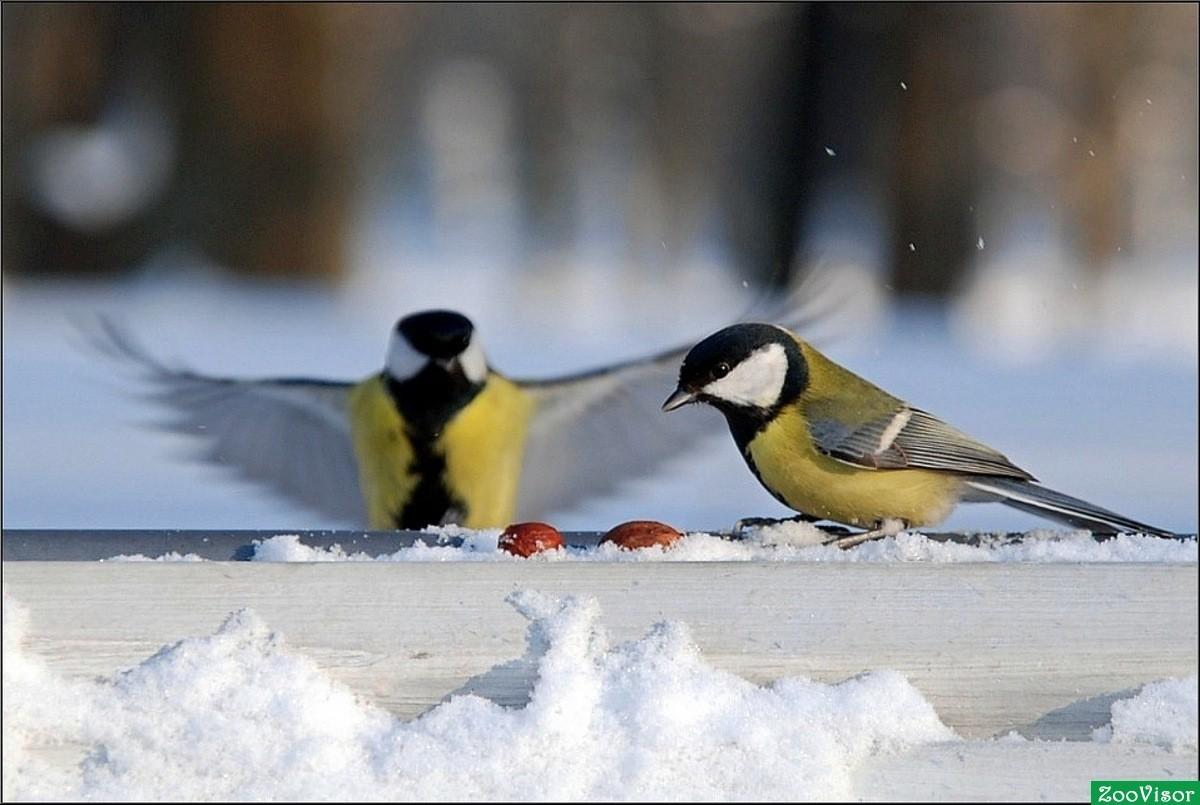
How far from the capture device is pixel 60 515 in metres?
3.40

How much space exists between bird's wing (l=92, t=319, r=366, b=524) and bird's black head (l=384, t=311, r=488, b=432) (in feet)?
0.51

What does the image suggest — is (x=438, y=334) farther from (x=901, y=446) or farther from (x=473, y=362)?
(x=901, y=446)

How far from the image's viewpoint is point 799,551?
1204 millimetres

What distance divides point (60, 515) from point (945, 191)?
3.05 metres

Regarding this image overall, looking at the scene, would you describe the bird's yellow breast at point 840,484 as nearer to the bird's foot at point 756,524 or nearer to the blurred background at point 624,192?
the bird's foot at point 756,524

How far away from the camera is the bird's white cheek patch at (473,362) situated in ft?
6.10

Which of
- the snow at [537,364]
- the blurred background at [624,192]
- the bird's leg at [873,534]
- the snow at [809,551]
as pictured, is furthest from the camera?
the blurred background at [624,192]

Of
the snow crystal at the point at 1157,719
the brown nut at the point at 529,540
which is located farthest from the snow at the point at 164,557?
the snow crystal at the point at 1157,719

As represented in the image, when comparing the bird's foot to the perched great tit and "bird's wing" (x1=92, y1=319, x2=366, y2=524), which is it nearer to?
the perched great tit

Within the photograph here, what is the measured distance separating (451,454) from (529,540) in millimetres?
671

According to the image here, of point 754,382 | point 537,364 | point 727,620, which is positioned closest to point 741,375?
point 754,382

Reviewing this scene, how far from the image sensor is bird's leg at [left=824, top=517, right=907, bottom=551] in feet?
4.29

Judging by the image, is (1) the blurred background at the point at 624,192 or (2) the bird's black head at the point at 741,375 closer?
(2) the bird's black head at the point at 741,375

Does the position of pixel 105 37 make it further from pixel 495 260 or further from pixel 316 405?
pixel 316 405
